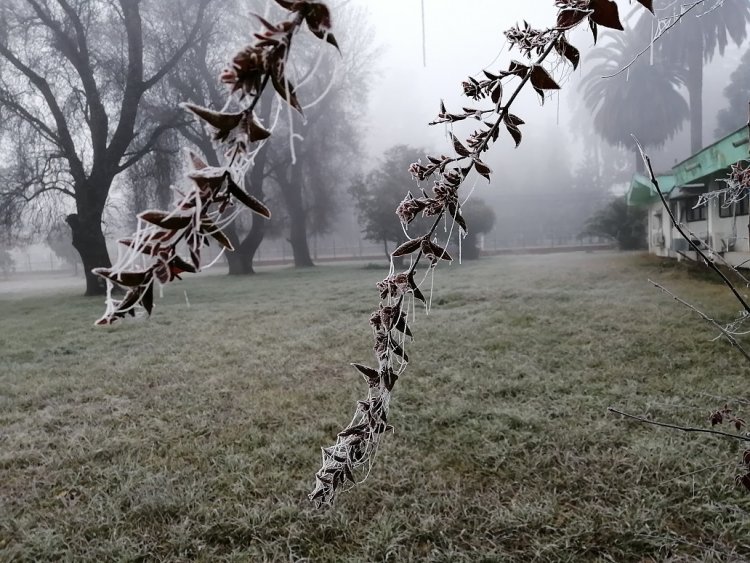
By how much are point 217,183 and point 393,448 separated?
1.77m

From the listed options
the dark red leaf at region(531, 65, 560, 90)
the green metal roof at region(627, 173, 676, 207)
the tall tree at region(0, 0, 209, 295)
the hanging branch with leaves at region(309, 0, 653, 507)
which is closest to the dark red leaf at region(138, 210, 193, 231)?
the hanging branch with leaves at region(309, 0, 653, 507)

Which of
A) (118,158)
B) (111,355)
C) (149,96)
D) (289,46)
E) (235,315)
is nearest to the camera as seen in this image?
(289,46)

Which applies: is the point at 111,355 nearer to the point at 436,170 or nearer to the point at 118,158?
the point at 436,170

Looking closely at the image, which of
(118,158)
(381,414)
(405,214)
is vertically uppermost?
(118,158)

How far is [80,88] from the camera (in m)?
7.35

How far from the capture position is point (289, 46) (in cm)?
21

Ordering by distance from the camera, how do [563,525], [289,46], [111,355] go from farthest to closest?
[111,355]
[563,525]
[289,46]

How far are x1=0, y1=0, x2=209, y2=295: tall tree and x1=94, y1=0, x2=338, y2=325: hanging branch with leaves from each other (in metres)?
7.20

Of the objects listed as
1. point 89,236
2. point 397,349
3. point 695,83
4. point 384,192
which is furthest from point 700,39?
point 89,236

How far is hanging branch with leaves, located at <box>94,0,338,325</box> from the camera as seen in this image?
0.67 ft

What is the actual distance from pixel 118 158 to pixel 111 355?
450 centimetres

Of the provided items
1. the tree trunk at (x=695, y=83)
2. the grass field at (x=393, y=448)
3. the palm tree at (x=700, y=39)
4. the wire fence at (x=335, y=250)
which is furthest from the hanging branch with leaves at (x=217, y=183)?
the wire fence at (x=335, y=250)

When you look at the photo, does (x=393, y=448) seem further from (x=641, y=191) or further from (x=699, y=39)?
(x=699, y=39)

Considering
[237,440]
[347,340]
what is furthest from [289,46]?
[347,340]
